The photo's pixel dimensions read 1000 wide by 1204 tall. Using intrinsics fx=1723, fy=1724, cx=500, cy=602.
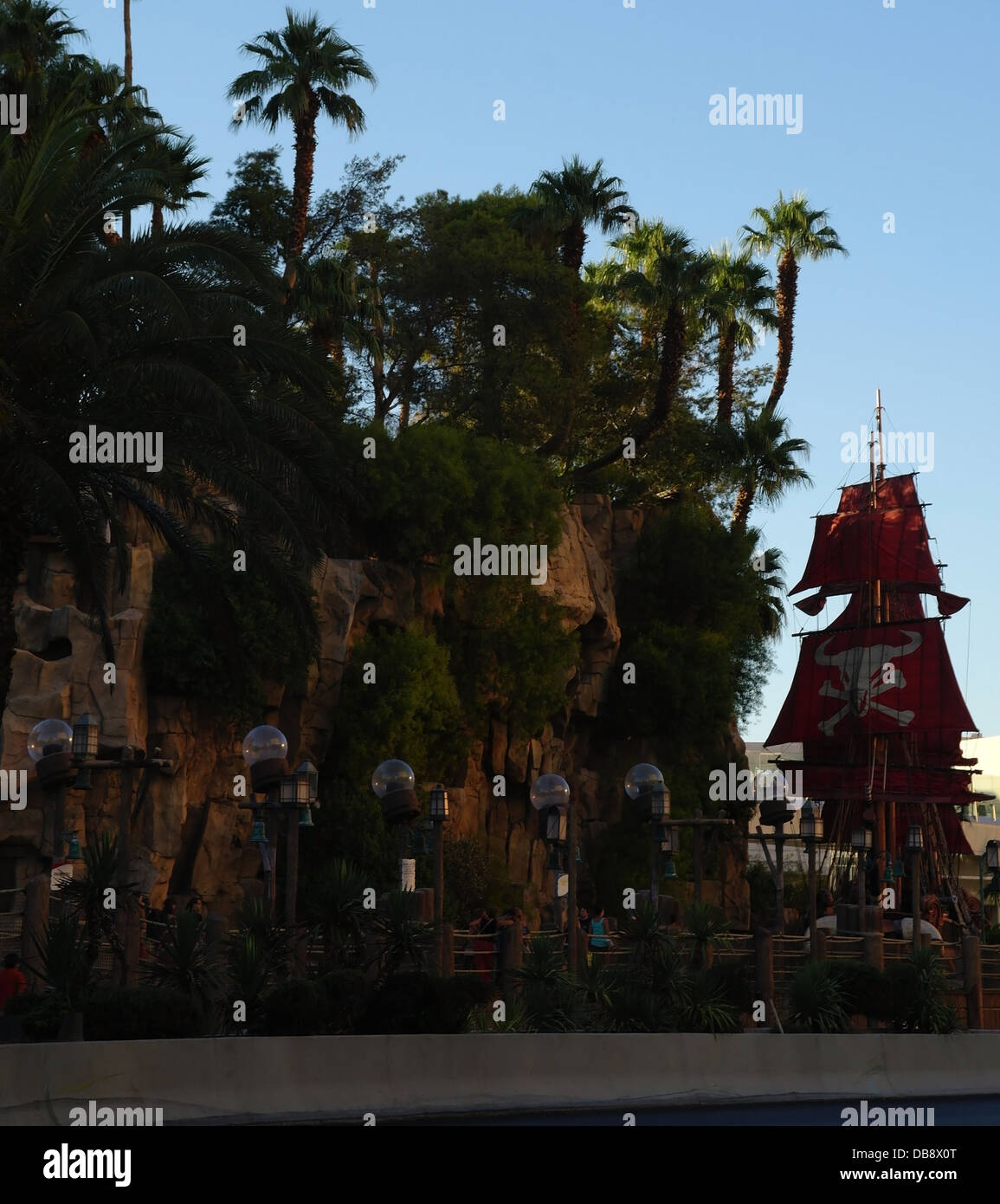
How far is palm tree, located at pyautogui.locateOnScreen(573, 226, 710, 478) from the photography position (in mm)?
48094

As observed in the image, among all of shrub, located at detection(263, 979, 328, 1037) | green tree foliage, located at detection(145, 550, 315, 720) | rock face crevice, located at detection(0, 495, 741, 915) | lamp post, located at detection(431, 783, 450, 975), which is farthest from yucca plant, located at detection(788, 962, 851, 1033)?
green tree foliage, located at detection(145, 550, 315, 720)

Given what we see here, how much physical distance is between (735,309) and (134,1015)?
4634 cm

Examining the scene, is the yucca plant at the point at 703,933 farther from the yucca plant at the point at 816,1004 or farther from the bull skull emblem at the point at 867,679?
the bull skull emblem at the point at 867,679

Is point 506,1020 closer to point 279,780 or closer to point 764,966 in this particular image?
point 279,780

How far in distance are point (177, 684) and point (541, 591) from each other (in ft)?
37.2

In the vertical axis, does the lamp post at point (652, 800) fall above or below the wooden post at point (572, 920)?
above

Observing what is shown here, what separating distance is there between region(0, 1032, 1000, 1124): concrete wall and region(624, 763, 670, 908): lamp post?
3.81 metres

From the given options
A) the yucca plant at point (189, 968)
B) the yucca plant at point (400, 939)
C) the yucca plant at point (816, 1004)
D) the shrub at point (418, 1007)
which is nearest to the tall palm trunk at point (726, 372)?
the yucca plant at point (816, 1004)

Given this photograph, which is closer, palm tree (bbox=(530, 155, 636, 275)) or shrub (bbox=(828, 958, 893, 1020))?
shrub (bbox=(828, 958, 893, 1020))

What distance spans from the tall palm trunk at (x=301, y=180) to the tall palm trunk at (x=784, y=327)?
19519mm

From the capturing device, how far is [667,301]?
159ft

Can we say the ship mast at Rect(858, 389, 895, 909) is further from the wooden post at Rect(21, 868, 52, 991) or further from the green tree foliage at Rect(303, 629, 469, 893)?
the wooden post at Rect(21, 868, 52, 991)

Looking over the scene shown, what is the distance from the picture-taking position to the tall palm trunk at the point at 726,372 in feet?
178
